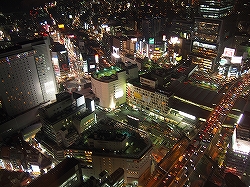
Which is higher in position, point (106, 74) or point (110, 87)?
point (106, 74)

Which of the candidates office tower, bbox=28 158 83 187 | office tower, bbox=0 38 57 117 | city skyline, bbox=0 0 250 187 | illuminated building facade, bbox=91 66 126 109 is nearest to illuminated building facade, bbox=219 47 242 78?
city skyline, bbox=0 0 250 187

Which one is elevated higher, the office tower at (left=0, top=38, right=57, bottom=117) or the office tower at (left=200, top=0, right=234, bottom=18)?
the office tower at (left=200, top=0, right=234, bottom=18)

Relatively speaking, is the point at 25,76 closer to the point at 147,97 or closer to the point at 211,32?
the point at 147,97

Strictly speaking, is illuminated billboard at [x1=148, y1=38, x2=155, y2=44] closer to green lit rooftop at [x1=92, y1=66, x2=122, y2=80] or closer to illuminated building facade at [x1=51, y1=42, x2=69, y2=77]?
green lit rooftop at [x1=92, y1=66, x2=122, y2=80]

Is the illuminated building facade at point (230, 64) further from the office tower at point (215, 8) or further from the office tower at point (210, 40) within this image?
the office tower at point (215, 8)

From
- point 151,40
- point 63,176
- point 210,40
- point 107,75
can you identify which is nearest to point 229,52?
point 210,40

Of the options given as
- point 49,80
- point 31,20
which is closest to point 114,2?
point 31,20

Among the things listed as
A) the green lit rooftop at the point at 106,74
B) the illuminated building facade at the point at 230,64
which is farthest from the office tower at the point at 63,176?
the illuminated building facade at the point at 230,64
